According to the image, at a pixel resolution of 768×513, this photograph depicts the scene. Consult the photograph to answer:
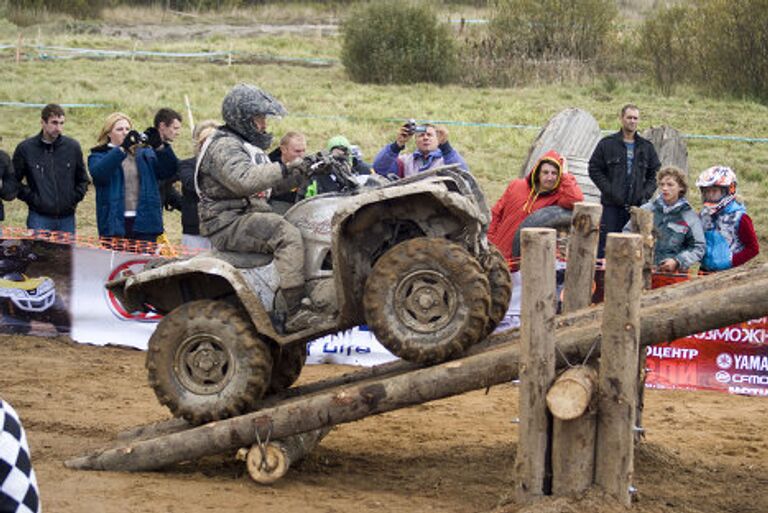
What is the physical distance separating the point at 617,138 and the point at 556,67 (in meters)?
16.8

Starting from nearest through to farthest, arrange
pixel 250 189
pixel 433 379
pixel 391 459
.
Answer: pixel 433 379 → pixel 250 189 → pixel 391 459

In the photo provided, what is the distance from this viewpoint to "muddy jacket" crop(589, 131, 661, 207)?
12.0 m

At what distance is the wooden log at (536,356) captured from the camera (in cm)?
635

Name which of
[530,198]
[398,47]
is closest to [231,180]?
[530,198]

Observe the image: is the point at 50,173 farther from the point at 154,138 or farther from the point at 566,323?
the point at 566,323

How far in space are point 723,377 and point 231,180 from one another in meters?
4.88

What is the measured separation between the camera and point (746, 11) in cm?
2481

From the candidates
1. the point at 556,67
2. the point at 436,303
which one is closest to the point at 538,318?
the point at 436,303

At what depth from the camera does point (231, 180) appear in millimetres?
7656

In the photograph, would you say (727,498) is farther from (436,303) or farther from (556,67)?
(556,67)

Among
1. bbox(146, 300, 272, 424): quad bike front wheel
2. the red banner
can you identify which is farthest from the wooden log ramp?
the red banner

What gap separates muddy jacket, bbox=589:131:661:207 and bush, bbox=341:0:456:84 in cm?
1689

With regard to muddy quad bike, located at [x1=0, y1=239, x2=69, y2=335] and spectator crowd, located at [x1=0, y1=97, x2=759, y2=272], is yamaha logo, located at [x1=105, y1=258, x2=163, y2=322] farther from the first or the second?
muddy quad bike, located at [x1=0, y1=239, x2=69, y2=335]

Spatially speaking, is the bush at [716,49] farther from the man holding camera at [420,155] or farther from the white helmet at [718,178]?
the white helmet at [718,178]
